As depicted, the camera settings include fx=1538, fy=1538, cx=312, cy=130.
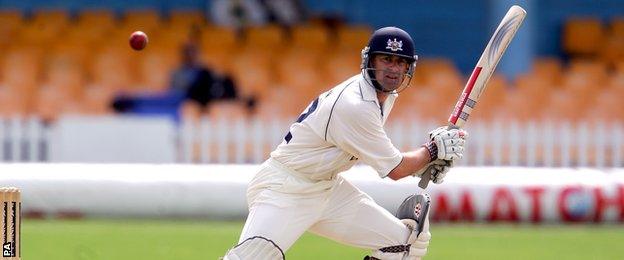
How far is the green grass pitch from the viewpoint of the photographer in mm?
10586

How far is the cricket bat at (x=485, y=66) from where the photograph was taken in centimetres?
786

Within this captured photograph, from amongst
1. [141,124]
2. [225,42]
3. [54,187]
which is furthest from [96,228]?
[225,42]

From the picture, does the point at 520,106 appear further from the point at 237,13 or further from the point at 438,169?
the point at 438,169

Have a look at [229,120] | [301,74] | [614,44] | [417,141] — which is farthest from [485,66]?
[614,44]

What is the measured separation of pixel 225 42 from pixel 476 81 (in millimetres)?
11239

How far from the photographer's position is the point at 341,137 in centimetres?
749

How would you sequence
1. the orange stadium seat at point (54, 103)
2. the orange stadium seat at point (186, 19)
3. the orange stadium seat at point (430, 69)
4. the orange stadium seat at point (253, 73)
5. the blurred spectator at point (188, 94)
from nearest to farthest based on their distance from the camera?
the blurred spectator at point (188, 94) < the orange stadium seat at point (54, 103) < the orange stadium seat at point (253, 73) < the orange stadium seat at point (430, 69) < the orange stadium seat at point (186, 19)

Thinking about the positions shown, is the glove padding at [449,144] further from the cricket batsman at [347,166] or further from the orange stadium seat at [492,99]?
the orange stadium seat at [492,99]

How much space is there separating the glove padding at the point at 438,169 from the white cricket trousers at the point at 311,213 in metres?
0.31

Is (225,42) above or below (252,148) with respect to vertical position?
above

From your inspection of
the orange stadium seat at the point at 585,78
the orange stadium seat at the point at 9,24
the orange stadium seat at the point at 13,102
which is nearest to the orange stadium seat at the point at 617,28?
the orange stadium seat at the point at 585,78

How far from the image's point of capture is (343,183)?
7898 millimetres

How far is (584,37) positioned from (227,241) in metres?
10.3

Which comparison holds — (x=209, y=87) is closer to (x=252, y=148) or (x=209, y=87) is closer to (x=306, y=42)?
(x=252, y=148)
